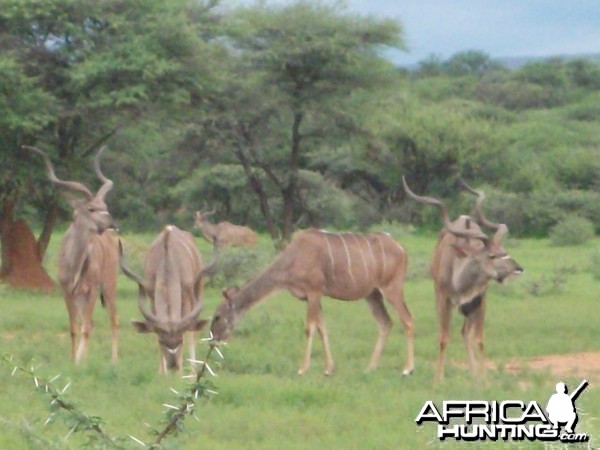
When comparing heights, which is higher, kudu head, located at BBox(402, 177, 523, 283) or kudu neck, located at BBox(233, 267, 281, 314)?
kudu head, located at BBox(402, 177, 523, 283)

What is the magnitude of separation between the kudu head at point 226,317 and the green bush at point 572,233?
17839 millimetres

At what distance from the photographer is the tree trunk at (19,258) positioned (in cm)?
1675

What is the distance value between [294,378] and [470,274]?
1.71 m

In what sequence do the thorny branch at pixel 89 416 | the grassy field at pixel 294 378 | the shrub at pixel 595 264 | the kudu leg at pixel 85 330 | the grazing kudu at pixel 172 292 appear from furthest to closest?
1. the shrub at pixel 595 264
2. the kudu leg at pixel 85 330
3. the grazing kudu at pixel 172 292
4. the grassy field at pixel 294 378
5. the thorny branch at pixel 89 416

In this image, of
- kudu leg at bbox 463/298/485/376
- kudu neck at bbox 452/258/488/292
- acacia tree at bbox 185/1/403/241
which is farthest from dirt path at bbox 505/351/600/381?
acacia tree at bbox 185/1/403/241

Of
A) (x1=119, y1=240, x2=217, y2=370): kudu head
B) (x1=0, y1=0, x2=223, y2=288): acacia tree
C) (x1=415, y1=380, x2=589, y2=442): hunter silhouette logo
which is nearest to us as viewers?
(x1=415, y1=380, x2=589, y2=442): hunter silhouette logo

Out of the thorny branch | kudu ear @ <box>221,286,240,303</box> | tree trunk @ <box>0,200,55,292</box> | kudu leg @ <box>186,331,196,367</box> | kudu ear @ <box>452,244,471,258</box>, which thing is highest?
the thorny branch

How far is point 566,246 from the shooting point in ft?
88.8

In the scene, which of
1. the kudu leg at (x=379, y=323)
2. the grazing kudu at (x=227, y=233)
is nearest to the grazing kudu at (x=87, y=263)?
the kudu leg at (x=379, y=323)

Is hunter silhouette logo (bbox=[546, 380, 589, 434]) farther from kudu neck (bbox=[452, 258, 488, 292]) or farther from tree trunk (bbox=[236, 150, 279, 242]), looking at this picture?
tree trunk (bbox=[236, 150, 279, 242])

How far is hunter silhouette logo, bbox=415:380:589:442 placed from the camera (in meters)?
5.86

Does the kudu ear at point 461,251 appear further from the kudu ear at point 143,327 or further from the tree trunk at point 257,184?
the tree trunk at point 257,184

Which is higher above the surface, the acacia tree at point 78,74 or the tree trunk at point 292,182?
the acacia tree at point 78,74

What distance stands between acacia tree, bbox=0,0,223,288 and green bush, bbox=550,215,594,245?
12322mm
